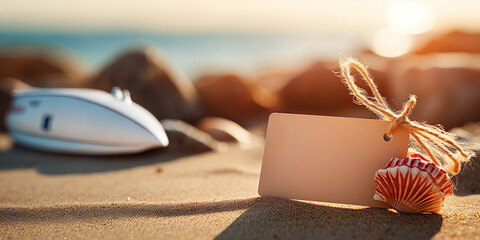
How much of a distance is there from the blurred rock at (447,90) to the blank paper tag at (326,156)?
293 centimetres

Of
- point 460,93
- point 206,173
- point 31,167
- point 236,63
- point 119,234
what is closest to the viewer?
point 119,234

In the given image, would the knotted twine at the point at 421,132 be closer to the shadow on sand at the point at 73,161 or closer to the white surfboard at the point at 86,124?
the white surfboard at the point at 86,124

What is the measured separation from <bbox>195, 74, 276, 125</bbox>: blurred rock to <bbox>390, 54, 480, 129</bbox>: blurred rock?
7.68 feet

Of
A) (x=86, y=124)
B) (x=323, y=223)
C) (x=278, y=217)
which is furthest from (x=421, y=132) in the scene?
(x=86, y=124)

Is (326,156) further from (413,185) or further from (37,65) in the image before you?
(37,65)

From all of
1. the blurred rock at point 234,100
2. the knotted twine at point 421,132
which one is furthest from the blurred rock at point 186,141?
the blurred rock at point 234,100

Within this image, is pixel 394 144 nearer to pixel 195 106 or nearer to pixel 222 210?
pixel 222 210

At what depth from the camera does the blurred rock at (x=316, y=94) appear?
6.06m

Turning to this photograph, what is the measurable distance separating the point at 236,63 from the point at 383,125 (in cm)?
1969

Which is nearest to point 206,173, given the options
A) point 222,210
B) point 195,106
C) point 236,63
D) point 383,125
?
point 222,210

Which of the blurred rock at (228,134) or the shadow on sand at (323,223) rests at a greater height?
the shadow on sand at (323,223)

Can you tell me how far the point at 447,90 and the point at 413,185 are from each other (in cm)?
317

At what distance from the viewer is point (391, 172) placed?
55.8 inches

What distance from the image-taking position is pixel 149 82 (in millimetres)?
4902
